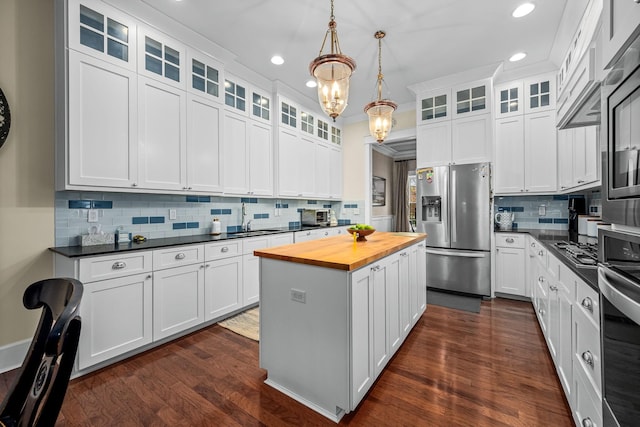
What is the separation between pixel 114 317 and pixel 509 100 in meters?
5.06

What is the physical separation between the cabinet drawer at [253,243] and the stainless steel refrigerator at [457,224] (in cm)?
225

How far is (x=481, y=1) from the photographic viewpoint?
2.48 m

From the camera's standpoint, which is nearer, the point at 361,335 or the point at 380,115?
the point at 361,335

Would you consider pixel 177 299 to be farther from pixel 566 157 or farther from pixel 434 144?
pixel 566 157

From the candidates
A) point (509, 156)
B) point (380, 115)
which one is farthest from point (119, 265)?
point (509, 156)

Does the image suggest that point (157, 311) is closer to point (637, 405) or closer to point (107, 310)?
point (107, 310)

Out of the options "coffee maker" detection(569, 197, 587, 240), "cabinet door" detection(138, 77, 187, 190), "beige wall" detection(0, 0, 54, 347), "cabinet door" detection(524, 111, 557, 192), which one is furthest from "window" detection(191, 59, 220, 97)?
"coffee maker" detection(569, 197, 587, 240)

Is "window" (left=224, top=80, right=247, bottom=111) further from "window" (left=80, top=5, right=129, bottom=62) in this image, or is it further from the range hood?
the range hood

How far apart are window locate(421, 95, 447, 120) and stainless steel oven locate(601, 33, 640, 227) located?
10.9ft

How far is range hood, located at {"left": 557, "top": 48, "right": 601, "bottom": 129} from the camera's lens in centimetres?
131

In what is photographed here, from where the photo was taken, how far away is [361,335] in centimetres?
167

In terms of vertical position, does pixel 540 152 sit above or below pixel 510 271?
A: above

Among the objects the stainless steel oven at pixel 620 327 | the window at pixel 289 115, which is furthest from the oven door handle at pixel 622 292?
the window at pixel 289 115

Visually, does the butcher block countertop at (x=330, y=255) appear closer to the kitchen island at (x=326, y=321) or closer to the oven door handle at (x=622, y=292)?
the kitchen island at (x=326, y=321)
